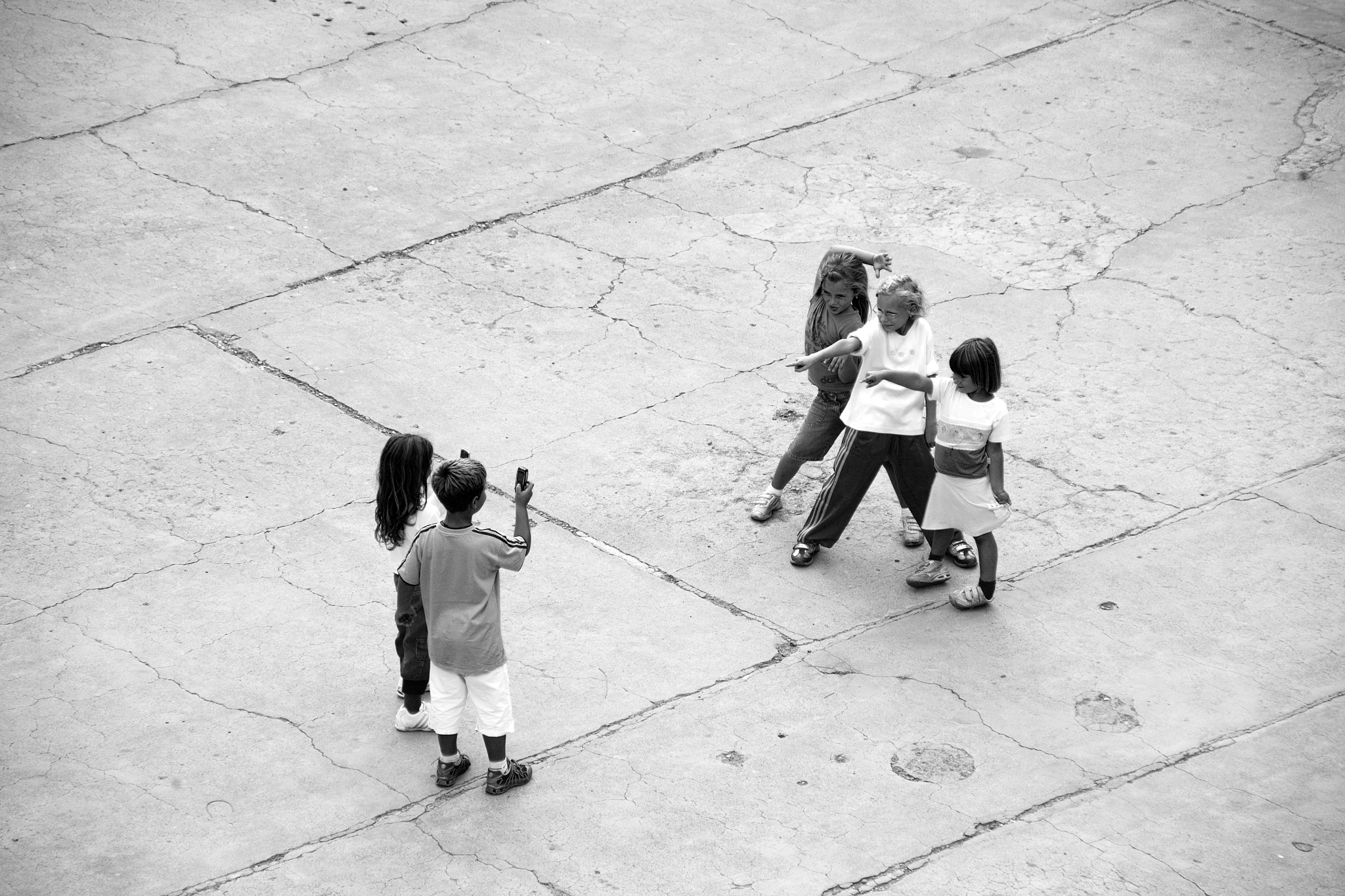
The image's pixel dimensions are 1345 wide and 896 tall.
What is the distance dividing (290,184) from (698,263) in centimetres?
302

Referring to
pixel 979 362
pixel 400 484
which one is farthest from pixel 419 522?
pixel 979 362

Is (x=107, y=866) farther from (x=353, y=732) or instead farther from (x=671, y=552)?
(x=671, y=552)

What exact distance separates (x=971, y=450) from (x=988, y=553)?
0.46m

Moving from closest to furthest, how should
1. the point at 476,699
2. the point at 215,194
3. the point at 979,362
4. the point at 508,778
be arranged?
the point at 476,699 < the point at 508,778 < the point at 979,362 < the point at 215,194

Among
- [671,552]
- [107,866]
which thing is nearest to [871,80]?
[671,552]

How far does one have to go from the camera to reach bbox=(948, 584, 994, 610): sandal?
5812 mm

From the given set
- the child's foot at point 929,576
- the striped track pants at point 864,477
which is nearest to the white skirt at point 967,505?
the striped track pants at point 864,477

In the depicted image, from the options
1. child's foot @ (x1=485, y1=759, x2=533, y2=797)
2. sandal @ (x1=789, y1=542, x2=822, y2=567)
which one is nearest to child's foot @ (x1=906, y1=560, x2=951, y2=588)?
sandal @ (x1=789, y1=542, x2=822, y2=567)

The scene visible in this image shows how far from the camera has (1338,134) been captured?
9.66m

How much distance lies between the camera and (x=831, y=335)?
609 cm

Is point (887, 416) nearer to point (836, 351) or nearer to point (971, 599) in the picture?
point (836, 351)

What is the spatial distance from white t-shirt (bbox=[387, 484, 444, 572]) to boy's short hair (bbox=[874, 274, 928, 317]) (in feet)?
6.86

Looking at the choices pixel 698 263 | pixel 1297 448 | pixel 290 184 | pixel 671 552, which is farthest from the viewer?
pixel 290 184

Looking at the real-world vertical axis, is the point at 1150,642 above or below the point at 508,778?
above
